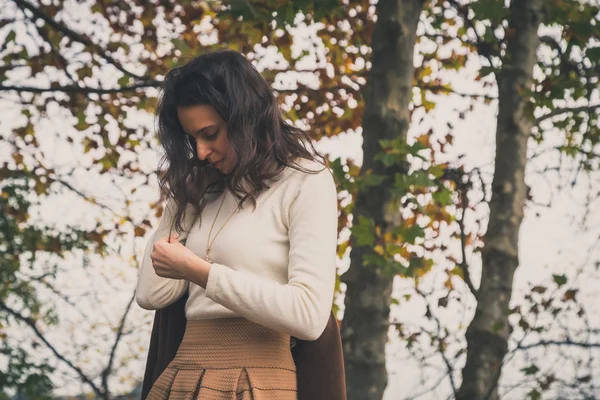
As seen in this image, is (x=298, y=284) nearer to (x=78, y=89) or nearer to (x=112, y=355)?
(x=112, y=355)

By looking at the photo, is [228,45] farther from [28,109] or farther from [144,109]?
[28,109]

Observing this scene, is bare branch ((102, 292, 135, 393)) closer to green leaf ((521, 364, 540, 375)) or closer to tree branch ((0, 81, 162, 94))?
tree branch ((0, 81, 162, 94))

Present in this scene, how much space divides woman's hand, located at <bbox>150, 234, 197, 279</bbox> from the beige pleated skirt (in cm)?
26

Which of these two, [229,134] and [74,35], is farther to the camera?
[74,35]

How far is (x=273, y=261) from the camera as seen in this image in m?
2.33

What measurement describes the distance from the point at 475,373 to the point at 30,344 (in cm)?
375

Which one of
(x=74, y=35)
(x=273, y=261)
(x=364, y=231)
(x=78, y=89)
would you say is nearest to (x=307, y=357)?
(x=273, y=261)

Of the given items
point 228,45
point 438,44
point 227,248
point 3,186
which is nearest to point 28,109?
point 3,186

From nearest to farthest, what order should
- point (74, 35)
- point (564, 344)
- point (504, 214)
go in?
1. point (504, 214)
2. point (564, 344)
3. point (74, 35)

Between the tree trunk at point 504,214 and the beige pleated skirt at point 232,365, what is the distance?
3.70m

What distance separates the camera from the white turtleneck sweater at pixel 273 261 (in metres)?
2.18

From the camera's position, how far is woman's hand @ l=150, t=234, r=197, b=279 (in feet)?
7.25

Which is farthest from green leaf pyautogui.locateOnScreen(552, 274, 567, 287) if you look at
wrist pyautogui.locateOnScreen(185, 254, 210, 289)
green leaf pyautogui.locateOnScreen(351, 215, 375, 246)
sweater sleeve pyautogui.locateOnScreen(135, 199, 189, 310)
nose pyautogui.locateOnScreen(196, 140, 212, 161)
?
wrist pyautogui.locateOnScreen(185, 254, 210, 289)

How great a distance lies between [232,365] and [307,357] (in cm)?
25
